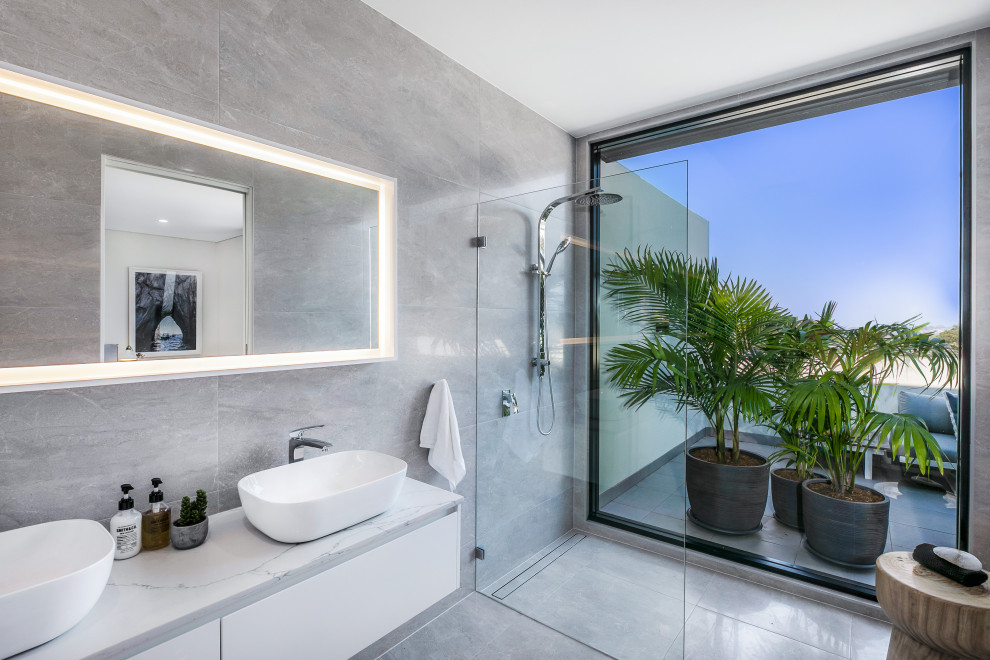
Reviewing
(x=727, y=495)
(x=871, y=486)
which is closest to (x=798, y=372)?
(x=871, y=486)

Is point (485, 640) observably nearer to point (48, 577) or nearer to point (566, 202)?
point (48, 577)

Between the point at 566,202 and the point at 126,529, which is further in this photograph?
the point at 566,202

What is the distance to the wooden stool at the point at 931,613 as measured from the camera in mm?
1538

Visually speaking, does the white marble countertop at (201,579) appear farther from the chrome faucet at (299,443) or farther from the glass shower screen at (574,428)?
the glass shower screen at (574,428)

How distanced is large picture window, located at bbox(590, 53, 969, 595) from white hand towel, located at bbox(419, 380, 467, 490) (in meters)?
0.69

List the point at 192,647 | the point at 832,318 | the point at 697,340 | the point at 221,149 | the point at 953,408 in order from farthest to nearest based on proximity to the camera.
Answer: the point at 697,340, the point at 832,318, the point at 953,408, the point at 221,149, the point at 192,647

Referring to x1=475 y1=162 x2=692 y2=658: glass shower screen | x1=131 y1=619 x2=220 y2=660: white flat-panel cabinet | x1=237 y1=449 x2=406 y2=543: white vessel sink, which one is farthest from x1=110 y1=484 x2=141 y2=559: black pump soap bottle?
x1=475 y1=162 x2=692 y2=658: glass shower screen

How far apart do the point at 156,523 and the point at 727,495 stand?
259 cm

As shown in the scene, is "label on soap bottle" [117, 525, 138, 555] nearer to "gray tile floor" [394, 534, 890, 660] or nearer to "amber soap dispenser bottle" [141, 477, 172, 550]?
"amber soap dispenser bottle" [141, 477, 172, 550]

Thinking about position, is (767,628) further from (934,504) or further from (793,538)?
(934,504)

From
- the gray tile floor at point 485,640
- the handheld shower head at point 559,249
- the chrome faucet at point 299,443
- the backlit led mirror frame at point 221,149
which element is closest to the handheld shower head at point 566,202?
the handheld shower head at point 559,249

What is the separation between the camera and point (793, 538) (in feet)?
8.50

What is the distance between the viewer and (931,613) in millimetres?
1614

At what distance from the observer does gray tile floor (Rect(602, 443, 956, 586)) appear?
2191 mm
